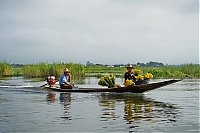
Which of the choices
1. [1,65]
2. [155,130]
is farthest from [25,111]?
[1,65]

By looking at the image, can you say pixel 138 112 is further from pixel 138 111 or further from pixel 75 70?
pixel 75 70

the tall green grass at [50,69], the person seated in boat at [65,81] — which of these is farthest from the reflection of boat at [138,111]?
the tall green grass at [50,69]

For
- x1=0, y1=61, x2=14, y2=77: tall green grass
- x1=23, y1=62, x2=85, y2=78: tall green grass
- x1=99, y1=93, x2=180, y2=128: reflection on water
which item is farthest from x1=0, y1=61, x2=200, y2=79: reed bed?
x1=99, y1=93, x2=180, y2=128: reflection on water

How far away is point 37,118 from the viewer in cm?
931

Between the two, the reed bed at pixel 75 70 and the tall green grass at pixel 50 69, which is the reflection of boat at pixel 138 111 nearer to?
→ the reed bed at pixel 75 70

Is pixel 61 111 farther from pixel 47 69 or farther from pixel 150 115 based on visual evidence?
pixel 47 69

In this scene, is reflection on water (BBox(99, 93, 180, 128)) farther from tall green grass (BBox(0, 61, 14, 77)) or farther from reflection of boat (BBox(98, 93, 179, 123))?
tall green grass (BBox(0, 61, 14, 77))

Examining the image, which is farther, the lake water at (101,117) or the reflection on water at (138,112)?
the reflection on water at (138,112)

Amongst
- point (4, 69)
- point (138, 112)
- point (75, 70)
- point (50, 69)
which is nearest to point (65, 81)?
point (138, 112)

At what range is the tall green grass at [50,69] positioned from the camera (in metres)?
34.0

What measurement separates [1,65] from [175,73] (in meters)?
19.2

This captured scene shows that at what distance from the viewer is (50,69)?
34312mm

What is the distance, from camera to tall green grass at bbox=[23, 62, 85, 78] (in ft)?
112

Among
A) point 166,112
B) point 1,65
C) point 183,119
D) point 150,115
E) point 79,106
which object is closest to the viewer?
point 183,119
